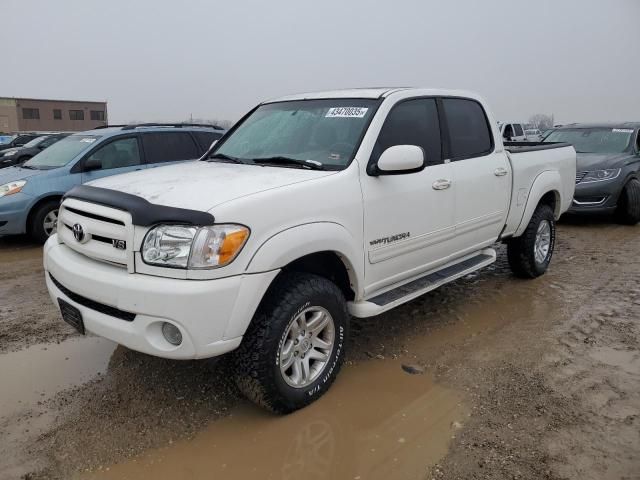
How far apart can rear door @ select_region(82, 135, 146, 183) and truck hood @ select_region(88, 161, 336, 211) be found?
4.27 m

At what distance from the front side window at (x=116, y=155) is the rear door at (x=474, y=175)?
5086mm

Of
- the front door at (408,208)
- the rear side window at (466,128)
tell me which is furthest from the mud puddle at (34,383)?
the rear side window at (466,128)

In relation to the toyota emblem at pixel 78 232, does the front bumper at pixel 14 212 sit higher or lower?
lower

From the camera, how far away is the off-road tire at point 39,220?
7.02m

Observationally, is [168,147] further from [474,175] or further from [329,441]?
[329,441]

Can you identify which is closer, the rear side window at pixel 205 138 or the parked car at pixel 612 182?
the rear side window at pixel 205 138

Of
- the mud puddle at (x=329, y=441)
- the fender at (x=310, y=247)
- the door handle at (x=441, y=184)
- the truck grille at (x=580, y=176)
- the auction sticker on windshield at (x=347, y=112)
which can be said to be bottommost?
the mud puddle at (x=329, y=441)

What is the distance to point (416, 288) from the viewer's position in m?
3.71

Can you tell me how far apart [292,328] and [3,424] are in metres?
1.73

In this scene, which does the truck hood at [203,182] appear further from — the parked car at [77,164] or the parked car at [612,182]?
the parked car at [612,182]

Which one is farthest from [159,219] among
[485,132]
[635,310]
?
[635,310]

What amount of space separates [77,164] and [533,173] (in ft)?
19.7

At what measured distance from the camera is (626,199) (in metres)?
8.41

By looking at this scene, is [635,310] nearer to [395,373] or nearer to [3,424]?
[395,373]
